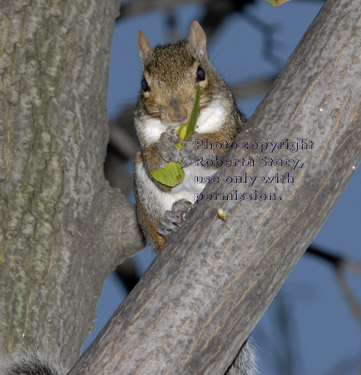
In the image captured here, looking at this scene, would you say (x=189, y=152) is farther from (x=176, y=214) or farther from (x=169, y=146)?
(x=176, y=214)

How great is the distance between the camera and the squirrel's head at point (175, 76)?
3004mm

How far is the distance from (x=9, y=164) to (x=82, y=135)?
359 mm

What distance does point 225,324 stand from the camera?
7.70 ft

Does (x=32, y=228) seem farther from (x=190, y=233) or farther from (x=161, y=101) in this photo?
(x=190, y=233)

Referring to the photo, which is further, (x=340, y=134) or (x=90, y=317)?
(x=90, y=317)

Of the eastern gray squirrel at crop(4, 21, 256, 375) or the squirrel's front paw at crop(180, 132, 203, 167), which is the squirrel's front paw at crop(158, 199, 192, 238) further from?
the squirrel's front paw at crop(180, 132, 203, 167)

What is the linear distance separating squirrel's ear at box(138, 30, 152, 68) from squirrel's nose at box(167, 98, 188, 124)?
0.53 m

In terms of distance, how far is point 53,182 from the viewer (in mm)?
3371

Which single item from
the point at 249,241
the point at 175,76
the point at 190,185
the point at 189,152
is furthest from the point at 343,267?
the point at 249,241

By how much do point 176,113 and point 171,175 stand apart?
0.32 meters

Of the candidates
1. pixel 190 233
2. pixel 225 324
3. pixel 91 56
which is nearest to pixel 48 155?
pixel 91 56

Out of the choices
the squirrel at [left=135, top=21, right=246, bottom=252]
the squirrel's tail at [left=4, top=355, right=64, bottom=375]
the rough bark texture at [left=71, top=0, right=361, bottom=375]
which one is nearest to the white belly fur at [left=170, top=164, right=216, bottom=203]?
the squirrel at [left=135, top=21, right=246, bottom=252]

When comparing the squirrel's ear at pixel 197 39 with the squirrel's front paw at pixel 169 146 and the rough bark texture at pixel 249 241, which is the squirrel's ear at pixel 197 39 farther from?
the rough bark texture at pixel 249 241

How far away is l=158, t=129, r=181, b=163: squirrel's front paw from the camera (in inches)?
123
